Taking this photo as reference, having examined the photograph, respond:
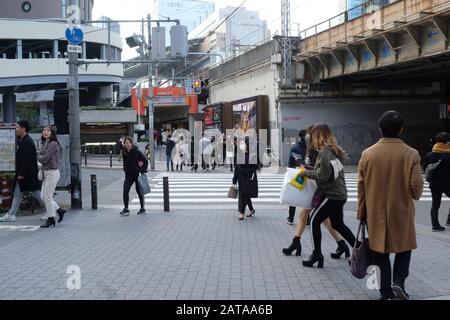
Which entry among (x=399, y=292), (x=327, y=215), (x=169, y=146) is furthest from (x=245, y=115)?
(x=399, y=292)

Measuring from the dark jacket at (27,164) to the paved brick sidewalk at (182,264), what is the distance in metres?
0.96

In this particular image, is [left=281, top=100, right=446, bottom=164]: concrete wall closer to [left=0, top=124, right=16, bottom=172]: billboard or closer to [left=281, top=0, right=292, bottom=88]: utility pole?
[left=281, top=0, right=292, bottom=88]: utility pole

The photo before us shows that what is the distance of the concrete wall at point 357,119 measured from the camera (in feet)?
97.6

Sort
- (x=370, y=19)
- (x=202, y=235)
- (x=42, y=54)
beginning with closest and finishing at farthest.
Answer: (x=202, y=235), (x=370, y=19), (x=42, y=54)

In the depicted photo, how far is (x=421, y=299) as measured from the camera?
17.3ft

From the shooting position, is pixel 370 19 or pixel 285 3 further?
pixel 285 3

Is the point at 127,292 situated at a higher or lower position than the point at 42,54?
lower

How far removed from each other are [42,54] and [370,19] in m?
40.4

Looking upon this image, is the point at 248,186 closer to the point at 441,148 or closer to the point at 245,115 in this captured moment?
the point at 441,148

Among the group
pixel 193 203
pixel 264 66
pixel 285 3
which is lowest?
pixel 193 203

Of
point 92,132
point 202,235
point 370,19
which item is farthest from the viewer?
point 92,132

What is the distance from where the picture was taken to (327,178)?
6.17m
